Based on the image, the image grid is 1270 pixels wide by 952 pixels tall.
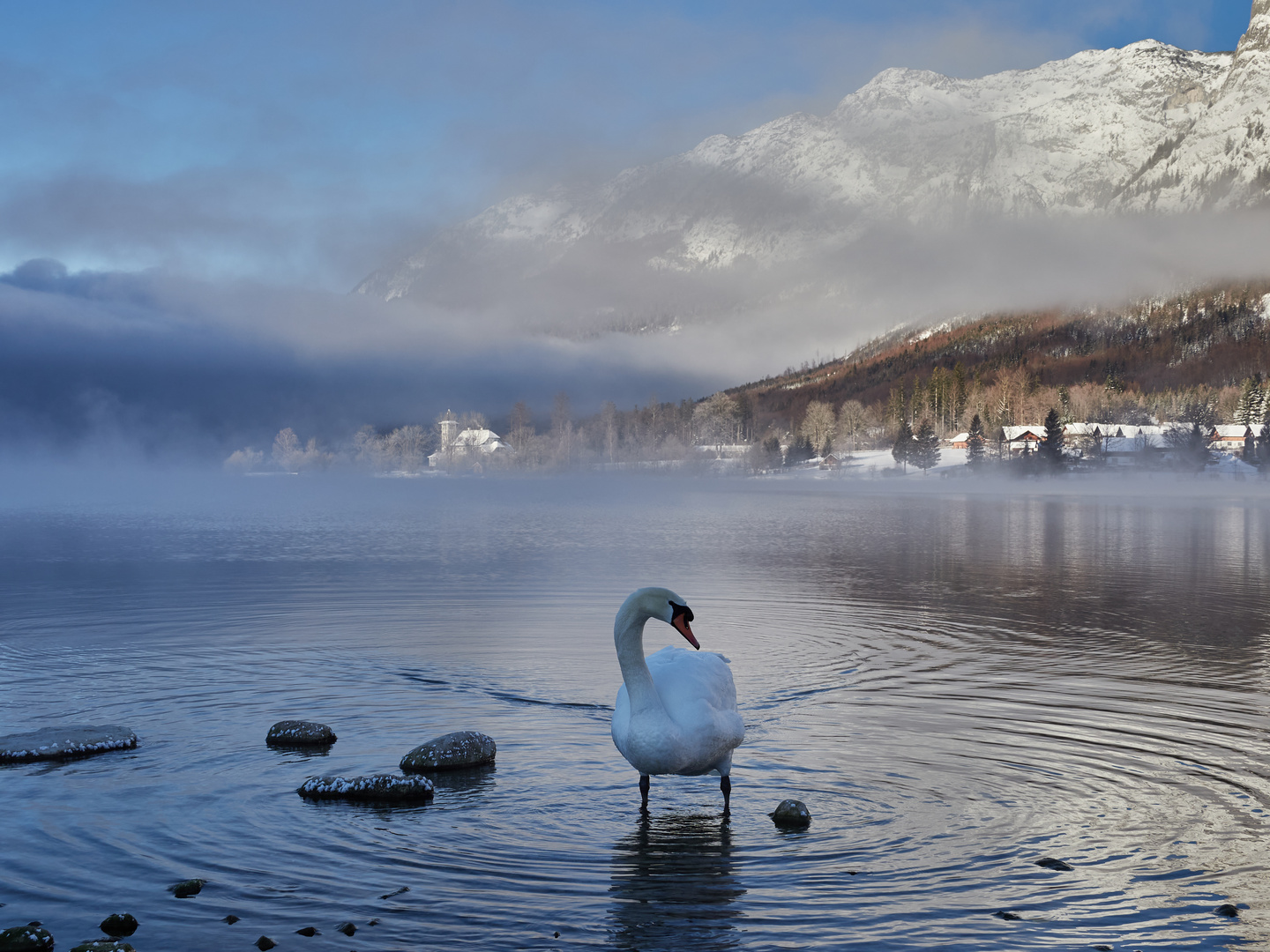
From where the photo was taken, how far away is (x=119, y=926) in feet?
31.7

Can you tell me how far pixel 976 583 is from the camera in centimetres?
4038

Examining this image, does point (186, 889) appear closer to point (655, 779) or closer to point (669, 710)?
point (669, 710)

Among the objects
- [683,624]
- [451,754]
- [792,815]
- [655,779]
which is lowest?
[655,779]

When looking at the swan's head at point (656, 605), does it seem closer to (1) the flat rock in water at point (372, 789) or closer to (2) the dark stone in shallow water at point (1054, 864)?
(1) the flat rock in water at point (372, 789)

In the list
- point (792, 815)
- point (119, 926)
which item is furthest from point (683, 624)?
point (119, 926)

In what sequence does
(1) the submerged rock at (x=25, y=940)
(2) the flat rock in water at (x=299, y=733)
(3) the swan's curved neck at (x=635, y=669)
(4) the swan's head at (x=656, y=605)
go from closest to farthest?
1. (1) the submerged rock at (x=25, y=940)
2. (3) the swan's curved neck at (x=635, y=669)
3. (4) the swan's head at (x=656, y=605)
4. (2) the flat rock in water at (x=299, y=733)

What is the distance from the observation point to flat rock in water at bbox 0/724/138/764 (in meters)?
15.4

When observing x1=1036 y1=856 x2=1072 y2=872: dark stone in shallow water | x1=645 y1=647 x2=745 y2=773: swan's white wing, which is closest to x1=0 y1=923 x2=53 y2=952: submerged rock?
x1=645 y1=647 x2=745 y2=773: swan's white wing

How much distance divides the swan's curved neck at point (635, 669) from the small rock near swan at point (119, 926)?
5590 mm

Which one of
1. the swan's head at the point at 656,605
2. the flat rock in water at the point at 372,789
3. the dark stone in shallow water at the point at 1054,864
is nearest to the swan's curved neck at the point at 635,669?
the swan's head at the point at 656,605

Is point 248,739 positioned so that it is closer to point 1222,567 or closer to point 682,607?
point 682,607

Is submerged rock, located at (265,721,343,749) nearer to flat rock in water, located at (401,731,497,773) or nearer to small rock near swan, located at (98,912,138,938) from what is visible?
flat rock in water, located at (401,731,497,773)

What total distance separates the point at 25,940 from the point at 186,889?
165 cm

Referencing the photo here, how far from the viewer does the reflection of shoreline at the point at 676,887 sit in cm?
973
